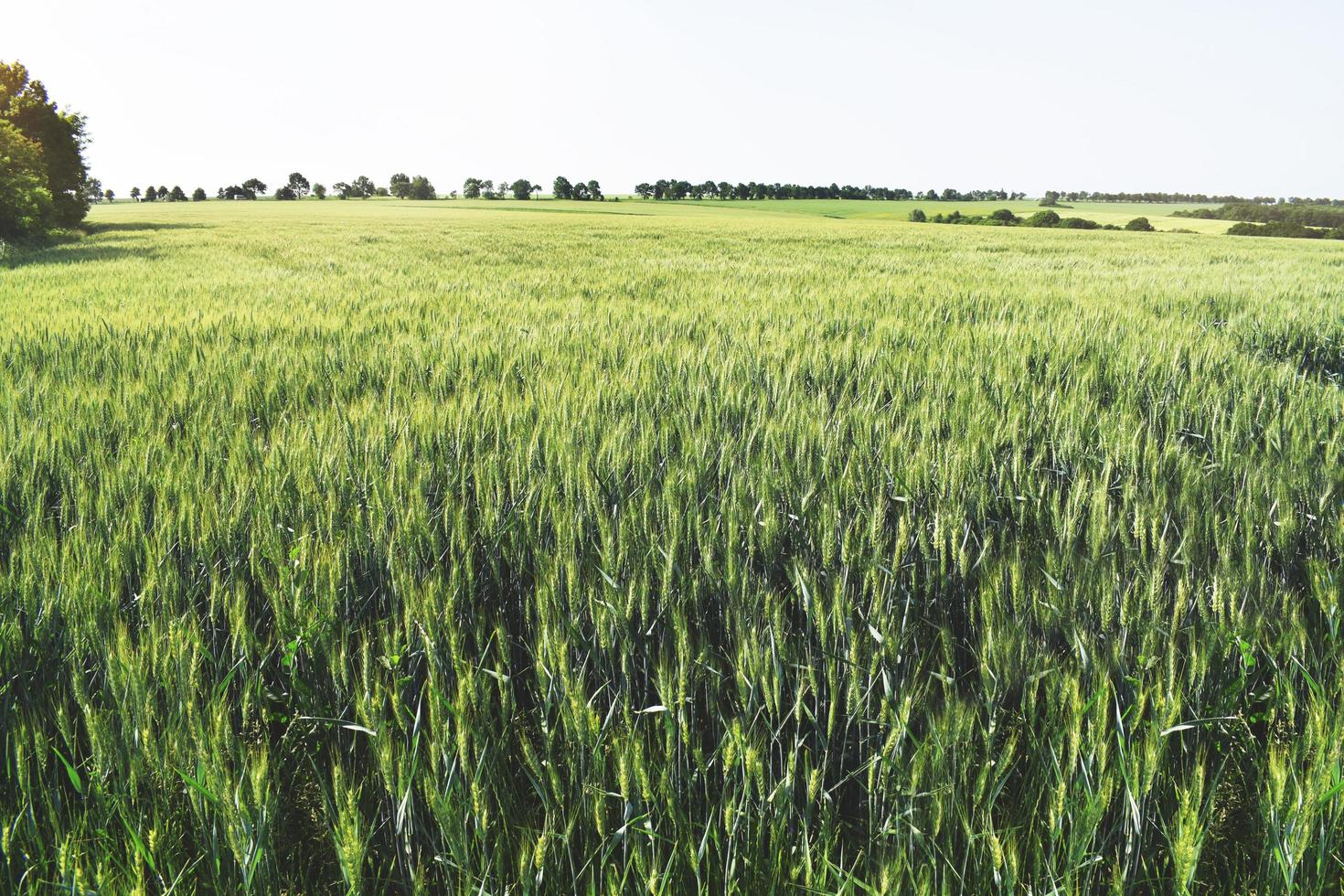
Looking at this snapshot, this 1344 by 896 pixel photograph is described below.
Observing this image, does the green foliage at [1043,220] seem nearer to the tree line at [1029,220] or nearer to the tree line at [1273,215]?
the tree line at [1029,220]

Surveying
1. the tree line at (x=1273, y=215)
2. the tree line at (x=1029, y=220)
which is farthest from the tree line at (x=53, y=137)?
the tree line at (x=1273, y=215)

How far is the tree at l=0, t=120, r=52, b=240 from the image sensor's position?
1758 centimetres

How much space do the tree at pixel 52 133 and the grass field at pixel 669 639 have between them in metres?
32.0

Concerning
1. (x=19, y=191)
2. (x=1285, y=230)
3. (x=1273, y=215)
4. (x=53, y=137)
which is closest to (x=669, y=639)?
(x=19, y=191)

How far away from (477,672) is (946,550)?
3.34 ft

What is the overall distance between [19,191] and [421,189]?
7355 cm

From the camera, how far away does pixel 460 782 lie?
967mm

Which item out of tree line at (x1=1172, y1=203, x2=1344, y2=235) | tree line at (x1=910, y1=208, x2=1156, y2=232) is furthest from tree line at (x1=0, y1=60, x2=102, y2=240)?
tree line at (x1=1172, y1=203, x2=1344, y2=235)

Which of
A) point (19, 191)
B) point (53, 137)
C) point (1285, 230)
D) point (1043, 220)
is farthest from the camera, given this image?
point (1043, 220)

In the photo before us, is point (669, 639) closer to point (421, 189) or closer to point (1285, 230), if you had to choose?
point (1285, 230)

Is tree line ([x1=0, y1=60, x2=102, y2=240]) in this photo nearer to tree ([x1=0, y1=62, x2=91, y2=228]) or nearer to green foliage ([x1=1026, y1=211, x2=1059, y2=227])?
tree ([x1=0, y1=62, x2=91, y2=228])

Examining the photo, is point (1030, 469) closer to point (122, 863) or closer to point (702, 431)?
point (702, 431)

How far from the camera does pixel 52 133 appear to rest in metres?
27.6

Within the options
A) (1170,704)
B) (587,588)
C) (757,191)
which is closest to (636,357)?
(587,588)
